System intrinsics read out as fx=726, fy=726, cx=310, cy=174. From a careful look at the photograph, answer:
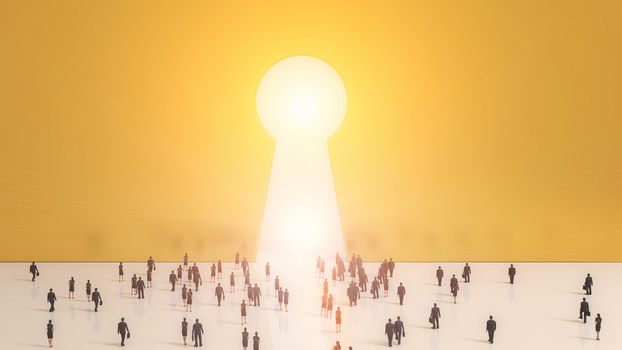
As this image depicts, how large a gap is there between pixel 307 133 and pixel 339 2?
4.48m

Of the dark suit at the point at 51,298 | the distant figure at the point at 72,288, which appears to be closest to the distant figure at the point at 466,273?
the distant figure at the point at 72,288

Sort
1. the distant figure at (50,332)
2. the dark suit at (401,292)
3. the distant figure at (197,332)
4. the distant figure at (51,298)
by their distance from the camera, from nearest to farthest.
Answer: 1. the distant figure at (50,332)
2. the distant figure at (197,332)
3. the distant figure at (51,298)
4. the dark suit at (401,292)

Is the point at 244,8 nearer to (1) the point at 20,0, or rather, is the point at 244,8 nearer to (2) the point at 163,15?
(2) the point at 163,15

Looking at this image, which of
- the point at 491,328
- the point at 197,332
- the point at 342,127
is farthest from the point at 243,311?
the point at 342,127

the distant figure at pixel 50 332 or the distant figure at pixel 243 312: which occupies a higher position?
the distant figure at pixel 243 312

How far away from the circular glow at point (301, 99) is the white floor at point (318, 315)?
4.97 m

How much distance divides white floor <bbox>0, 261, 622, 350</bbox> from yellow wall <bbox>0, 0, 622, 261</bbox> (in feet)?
6.52

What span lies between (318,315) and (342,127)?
29.9ft

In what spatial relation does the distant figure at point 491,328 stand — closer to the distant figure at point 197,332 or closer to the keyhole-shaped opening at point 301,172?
the distant figure at point 197,332

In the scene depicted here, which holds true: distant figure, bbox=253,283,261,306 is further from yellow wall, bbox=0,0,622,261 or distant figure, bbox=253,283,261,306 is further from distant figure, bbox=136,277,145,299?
yellow wall, bbox=0,0,622,261

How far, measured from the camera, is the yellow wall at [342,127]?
2388 centimetres

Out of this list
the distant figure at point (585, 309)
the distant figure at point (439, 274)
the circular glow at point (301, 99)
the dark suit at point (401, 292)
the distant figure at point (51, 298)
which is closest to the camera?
the distant figure at point (585, 309)

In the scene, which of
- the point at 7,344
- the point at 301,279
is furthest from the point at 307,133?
the point at 7,344

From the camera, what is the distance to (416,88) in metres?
24.3
